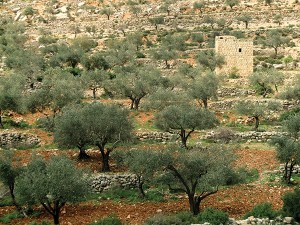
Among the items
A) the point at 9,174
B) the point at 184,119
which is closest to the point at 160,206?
the point at 9,174

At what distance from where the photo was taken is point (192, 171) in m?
18.2

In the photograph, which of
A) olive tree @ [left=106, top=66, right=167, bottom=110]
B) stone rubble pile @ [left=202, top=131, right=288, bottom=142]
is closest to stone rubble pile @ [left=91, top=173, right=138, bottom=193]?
stone rubble pile @ [left=202, top=131, right=288, bottom=142]

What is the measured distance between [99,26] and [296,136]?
2108 inches

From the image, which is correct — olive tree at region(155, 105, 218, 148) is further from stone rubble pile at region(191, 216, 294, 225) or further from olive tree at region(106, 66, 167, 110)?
stone rubble pile at region(191, 216, 294, 225)

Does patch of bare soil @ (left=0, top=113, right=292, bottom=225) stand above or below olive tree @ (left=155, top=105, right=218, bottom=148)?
below

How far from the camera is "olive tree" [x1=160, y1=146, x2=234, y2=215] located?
17891mm

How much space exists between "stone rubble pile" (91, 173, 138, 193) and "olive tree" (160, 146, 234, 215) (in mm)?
3028

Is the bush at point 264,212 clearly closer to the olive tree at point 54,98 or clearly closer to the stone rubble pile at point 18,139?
the stone rubble pile at point 18,139

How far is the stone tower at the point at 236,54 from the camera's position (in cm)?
4878

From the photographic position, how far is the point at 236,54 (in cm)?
4894

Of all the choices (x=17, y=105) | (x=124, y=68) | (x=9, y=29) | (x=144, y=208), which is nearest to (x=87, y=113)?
(x=144, y=208)

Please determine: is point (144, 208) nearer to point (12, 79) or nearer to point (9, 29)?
point (12, 79)

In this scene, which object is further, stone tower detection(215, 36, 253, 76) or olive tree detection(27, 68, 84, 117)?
stone tower detection(215, 36, 253, 76)

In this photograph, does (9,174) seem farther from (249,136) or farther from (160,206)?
(249,136)
